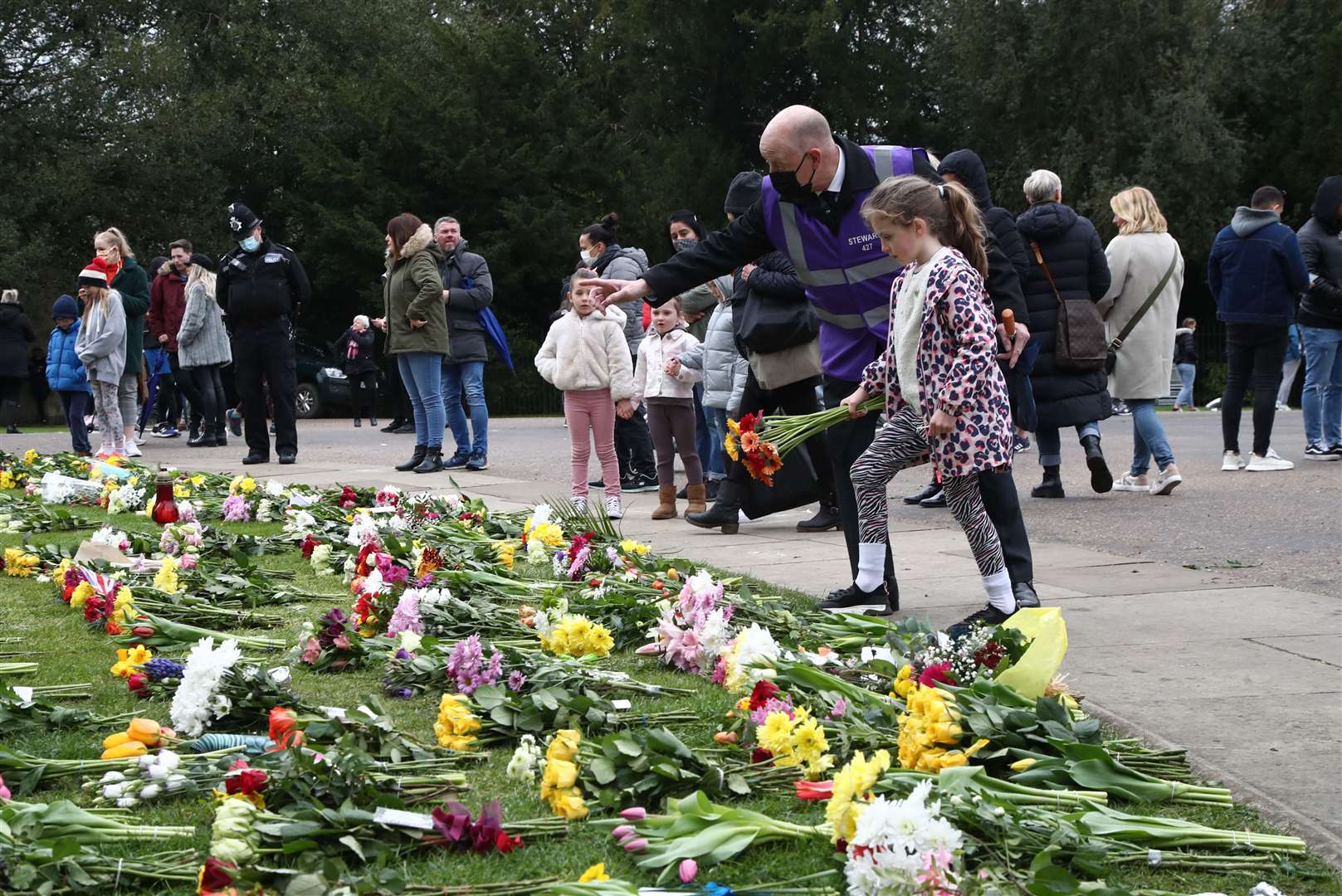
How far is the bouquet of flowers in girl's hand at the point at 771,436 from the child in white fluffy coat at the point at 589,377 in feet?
12.2

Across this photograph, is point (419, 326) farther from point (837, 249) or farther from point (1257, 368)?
point (837, 249)

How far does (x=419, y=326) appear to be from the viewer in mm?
12750

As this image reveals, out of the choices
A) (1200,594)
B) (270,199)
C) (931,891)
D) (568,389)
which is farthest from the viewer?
(270,199)

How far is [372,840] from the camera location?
9.48ft

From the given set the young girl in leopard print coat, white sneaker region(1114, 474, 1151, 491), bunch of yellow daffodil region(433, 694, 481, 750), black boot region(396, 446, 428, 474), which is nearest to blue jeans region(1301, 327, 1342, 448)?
white sneaker region(1114, 474, 1151, 491)

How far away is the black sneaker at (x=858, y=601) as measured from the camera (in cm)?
567

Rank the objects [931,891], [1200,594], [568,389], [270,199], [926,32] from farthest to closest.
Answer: [926,32] → [270,199] → [568,389] → [1200,594] → [931,891]

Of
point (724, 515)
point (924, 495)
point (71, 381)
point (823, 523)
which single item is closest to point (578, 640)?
point (724, 515)

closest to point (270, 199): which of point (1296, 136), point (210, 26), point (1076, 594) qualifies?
point (210, 26)

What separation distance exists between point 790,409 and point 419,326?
5.28 m

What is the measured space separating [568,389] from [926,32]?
32.9 meters

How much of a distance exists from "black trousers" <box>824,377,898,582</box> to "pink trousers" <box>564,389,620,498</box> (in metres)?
3.64

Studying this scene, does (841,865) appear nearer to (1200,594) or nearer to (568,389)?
(1200,594)

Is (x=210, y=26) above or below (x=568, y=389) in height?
above
